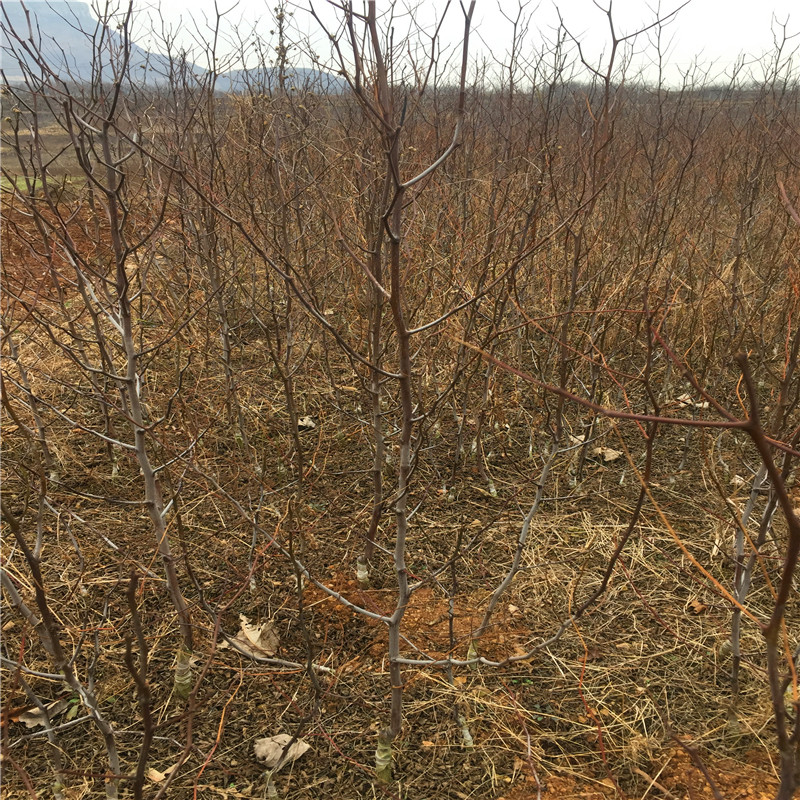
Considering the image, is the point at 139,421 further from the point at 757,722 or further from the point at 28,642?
the point at 757,722

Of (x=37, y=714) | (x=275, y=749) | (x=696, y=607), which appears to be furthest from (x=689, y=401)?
(x=37, y=714)

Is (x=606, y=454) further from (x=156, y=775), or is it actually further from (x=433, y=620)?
(x=156, y=775)

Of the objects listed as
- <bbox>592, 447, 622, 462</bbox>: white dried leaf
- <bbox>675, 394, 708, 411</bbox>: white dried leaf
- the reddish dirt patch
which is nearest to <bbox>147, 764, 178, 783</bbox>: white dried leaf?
the reddish dirt patch

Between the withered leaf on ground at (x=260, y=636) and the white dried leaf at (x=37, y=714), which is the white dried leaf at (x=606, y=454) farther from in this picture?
the white dried leaf at (x=37, y=714)

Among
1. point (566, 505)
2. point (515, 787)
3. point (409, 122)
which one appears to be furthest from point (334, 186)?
point (515, 787)

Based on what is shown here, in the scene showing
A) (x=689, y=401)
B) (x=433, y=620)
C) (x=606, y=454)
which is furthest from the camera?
(x=606, y=454)

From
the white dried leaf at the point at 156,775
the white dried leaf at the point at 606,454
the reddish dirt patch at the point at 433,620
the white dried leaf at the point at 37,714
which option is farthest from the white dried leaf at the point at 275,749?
the white dried leaf at the point at 606,454

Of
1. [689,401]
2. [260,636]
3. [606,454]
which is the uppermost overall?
[689,401]

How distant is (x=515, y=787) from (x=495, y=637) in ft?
2.33

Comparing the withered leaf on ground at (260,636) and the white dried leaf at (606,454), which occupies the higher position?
the white dried leaf at (606,454)

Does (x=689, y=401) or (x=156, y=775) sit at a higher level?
(x=689, y=401)

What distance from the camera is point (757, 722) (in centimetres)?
234

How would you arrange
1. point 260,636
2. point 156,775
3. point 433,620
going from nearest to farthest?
point 156,775, point 260,636, point 433,620

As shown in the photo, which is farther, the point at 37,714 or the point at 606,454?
the point at 606,454
